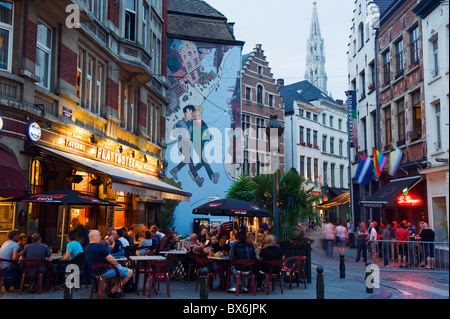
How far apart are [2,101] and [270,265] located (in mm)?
7195

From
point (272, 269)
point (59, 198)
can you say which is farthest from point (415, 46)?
point (59, 198)

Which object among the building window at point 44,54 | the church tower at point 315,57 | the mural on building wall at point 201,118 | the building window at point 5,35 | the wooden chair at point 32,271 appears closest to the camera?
the wooden chair at point 32,271

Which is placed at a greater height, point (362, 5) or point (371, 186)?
point (362, 5)

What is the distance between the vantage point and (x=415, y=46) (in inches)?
828

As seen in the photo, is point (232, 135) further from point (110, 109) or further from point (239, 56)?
point (110, 109)

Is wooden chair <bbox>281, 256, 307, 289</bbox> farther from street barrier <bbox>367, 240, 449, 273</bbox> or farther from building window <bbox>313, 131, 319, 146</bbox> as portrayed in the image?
building window <bbox>313, 131, 319, 146</bbox>

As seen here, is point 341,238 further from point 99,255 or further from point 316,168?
point 316,168

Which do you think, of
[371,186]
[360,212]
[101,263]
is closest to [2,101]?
[101,263]

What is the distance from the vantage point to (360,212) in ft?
98.5

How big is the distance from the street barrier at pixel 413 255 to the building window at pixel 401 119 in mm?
7728

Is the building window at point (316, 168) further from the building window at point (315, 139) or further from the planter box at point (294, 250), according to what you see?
the planter box at point (294, 250)

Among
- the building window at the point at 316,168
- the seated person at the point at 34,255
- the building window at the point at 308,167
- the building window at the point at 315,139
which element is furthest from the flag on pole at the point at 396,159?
the building window at the point at 315,139

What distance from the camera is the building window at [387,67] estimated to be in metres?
24.6
